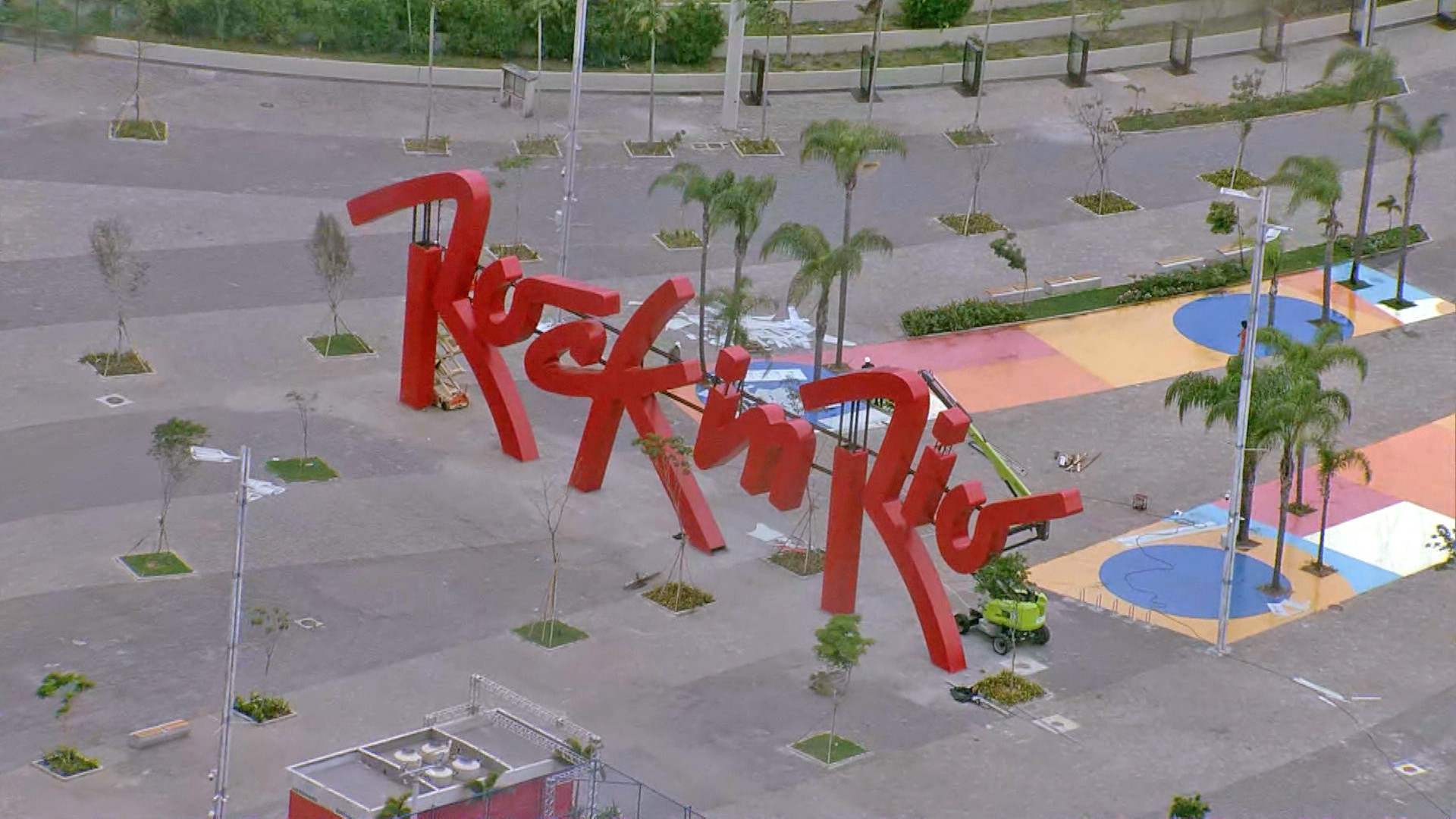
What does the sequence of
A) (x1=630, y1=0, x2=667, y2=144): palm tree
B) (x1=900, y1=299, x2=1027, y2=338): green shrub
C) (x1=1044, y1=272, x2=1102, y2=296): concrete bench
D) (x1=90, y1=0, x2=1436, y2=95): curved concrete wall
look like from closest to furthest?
(x1=900, y1=299, x2=1027, y2=338): green shrub < (x1=1044, y1=272, x2=1102, y2=296): concrete bench < (x1=630, y1=0, x2=667, y2=144): palm tree < (x1=90, y1=0, x2=1436, y2=95): curved concrete wall

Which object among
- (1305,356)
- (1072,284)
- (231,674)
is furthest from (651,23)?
(231,674)

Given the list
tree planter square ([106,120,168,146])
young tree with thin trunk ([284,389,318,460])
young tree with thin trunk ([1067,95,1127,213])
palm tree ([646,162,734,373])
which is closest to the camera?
young tree with thin trunk ([284,389,318,460])

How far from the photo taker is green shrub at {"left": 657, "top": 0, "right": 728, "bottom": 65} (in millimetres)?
90062

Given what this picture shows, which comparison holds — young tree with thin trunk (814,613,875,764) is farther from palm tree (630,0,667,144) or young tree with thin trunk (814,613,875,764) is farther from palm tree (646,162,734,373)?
palm tree (630,0,667,144)

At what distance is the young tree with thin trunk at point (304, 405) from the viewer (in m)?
64.4

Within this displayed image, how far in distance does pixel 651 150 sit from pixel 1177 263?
16.9 meters

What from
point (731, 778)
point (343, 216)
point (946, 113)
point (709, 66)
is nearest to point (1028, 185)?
point (946, 113)

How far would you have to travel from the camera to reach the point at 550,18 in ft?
293

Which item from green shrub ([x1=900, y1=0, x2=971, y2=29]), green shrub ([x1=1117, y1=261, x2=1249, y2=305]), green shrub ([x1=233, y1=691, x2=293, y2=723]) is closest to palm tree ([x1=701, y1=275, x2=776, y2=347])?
green shrub ([x1=1117, y1=261, x2=1249, y2=305])

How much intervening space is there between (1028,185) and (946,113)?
569cm

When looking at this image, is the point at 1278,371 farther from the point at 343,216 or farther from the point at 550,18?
the point at 550,18

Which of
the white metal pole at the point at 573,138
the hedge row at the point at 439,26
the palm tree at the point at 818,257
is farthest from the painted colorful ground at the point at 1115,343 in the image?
the hedge row at the point at 439,26

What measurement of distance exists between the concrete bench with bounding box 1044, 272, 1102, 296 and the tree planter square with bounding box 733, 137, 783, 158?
1134 cm

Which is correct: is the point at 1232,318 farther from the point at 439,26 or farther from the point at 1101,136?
the point at 439,26
